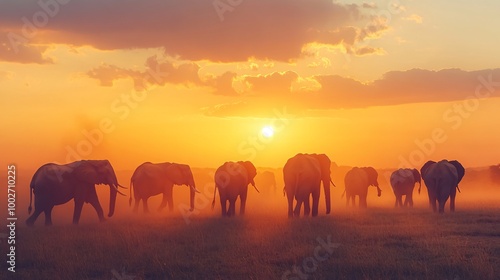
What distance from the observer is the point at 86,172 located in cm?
2294

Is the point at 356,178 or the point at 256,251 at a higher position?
the point at 356,178

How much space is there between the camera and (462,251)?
1434 cm

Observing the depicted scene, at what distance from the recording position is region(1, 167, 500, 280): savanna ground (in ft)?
40.2

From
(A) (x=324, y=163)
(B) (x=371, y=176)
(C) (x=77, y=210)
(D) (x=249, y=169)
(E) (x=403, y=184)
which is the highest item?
(A) (x=324, y=163)

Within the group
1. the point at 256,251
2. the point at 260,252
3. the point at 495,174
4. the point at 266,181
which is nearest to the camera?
the point at 260,252

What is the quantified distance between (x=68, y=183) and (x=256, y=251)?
11.3 metres

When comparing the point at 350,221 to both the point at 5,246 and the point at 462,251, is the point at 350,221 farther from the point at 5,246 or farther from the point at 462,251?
the point at 5,246

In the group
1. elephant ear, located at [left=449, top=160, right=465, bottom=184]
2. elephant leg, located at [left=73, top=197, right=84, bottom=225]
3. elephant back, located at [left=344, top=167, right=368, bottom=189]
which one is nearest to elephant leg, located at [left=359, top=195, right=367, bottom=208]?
elephant back, located at [left=344, top=167, right=368, bottom=189]

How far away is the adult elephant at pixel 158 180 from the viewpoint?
3177 centimetres

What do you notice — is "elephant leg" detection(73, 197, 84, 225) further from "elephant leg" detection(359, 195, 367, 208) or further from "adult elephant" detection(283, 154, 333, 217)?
"elephant leg" detection(359, 195, 367, 208)

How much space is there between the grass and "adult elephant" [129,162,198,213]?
10.7m

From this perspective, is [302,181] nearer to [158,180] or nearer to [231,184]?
[231,184]

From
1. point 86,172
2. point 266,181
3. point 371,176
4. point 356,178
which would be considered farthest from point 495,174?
point 86,172

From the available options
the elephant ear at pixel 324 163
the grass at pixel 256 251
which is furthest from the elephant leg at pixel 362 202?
the grass at pixel 256 251
